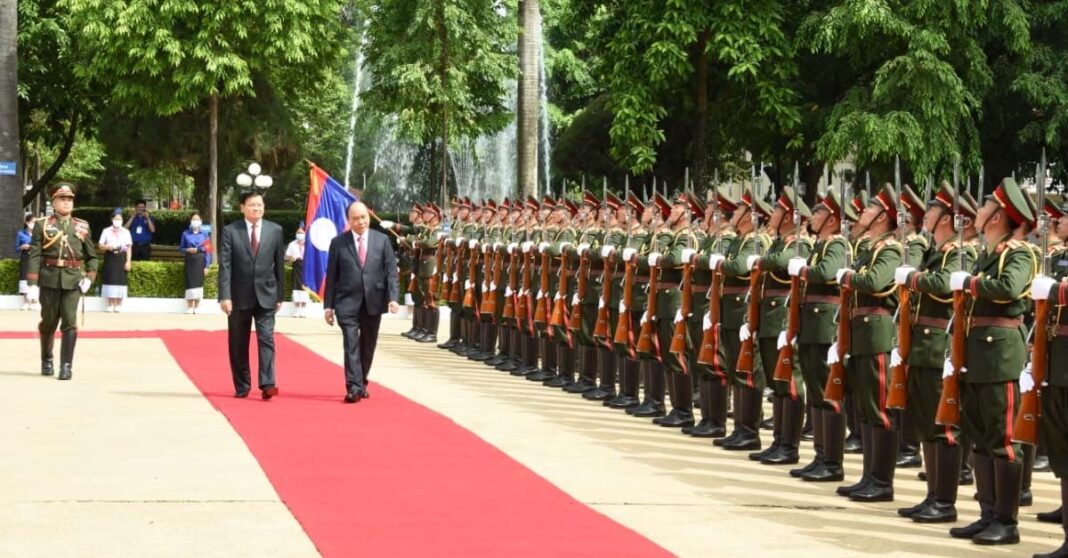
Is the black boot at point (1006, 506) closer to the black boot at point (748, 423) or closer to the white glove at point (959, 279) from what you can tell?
the white glove at point (959, 279)

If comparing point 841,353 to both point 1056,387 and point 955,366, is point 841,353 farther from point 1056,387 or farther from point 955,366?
point 1056,387

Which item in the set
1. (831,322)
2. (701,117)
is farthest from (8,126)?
(831,322)

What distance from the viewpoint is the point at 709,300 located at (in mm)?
12508

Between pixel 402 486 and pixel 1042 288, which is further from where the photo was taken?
pixel 402 486

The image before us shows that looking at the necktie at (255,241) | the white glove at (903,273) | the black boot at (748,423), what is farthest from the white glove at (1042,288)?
the necktie at (255,241)

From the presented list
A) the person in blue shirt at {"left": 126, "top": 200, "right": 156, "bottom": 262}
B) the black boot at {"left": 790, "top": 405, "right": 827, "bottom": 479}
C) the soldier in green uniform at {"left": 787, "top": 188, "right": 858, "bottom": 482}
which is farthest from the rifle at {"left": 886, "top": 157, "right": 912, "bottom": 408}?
the person in blue shirt at {"left": 126, "top": 200, "right": 156, "bottom": 262}

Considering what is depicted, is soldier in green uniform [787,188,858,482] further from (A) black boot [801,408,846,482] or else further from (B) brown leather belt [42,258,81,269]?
(B) brown leather belt [42,258,81,269]

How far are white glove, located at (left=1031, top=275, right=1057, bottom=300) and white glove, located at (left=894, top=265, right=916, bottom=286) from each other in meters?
1.29

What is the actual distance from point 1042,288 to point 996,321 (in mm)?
645

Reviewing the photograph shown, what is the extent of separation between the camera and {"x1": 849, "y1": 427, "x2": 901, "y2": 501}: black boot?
9.81 m

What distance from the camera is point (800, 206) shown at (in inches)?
451

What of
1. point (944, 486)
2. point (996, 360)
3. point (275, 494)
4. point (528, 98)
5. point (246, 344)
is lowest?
point (275, 494)

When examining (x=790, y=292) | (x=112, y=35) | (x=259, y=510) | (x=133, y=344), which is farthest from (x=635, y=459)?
(x=112, y=35)

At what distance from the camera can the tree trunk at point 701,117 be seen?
28266 millimetres
